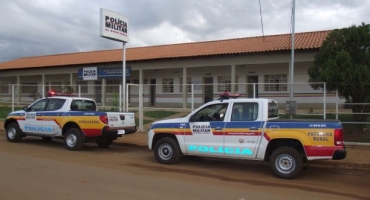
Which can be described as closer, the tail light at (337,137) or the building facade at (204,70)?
the tail light at (337,137)

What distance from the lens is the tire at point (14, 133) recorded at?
1234 cm

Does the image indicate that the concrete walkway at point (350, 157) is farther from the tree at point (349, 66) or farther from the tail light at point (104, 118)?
the tail light at point (104, 118)

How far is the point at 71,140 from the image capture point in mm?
10969

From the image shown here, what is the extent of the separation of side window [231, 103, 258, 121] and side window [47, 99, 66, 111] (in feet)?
20.1

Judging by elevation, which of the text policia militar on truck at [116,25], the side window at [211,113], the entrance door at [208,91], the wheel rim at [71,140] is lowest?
the wheel rim at [71,140]

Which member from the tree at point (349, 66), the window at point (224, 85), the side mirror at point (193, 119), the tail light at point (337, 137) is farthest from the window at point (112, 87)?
the tail light at point (337, 137)

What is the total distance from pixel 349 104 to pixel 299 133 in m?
5.35

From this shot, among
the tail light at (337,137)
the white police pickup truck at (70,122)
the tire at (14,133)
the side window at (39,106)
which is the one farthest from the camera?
the tire at (14,133)

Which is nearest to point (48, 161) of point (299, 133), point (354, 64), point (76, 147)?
point (76, 147)

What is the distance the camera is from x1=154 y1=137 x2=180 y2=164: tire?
8.73 m

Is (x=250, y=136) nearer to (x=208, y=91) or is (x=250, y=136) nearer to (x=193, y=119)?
(x=193, y=119)

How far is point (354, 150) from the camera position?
10.7 metres

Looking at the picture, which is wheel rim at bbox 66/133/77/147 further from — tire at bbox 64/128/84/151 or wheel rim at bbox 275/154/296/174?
wheel rim at bbox 275/154/296/174

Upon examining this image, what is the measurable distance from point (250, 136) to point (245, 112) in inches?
22.9
